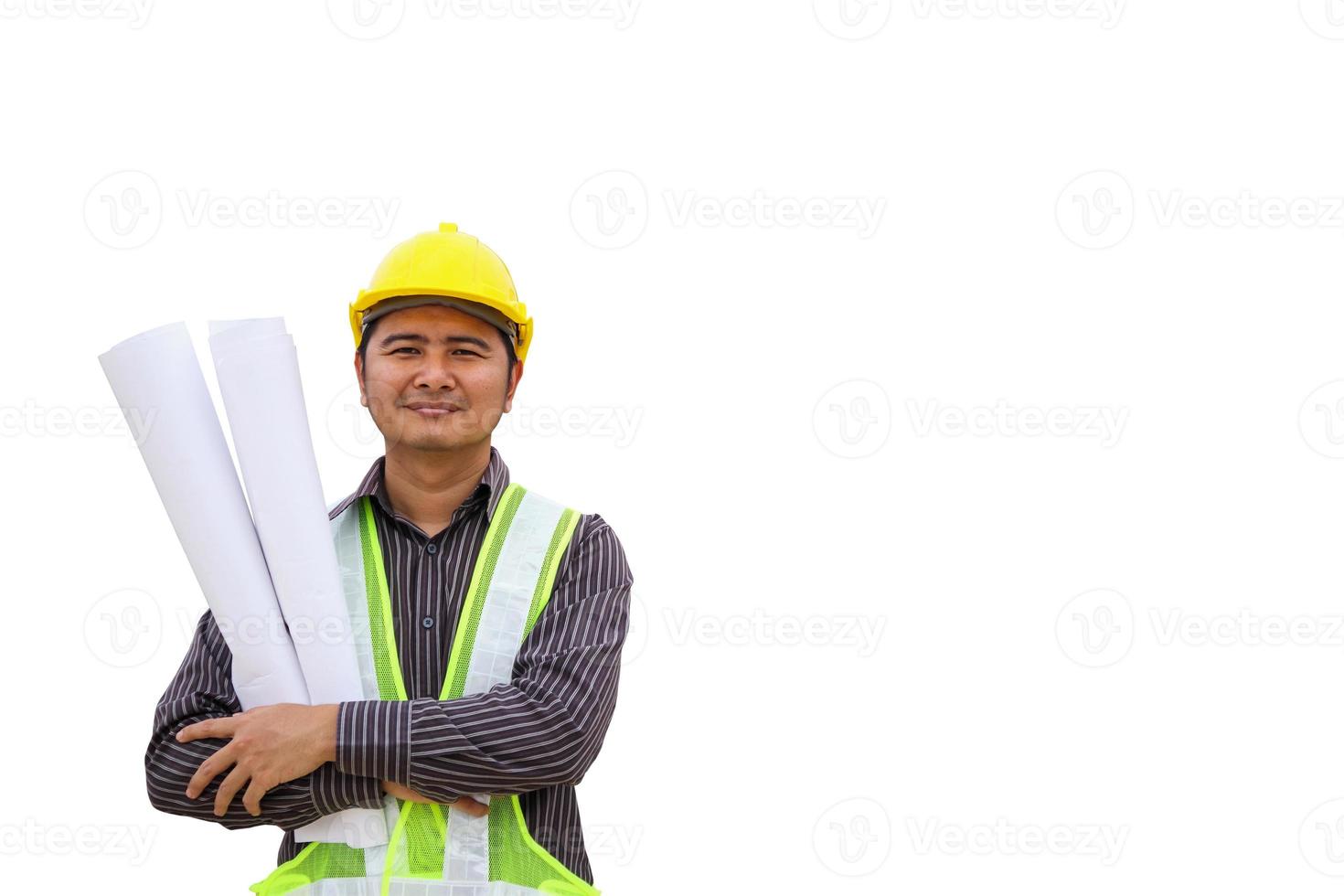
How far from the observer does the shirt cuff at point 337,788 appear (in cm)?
382

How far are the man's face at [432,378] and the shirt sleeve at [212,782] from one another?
933 millimetres

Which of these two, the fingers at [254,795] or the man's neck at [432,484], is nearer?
the fingers at [254,795]

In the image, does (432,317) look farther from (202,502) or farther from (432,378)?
(202,502)

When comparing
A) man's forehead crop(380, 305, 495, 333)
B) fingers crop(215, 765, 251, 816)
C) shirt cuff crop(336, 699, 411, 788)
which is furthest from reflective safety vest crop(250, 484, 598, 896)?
man's forehead crop(380, 305, 495, 333)

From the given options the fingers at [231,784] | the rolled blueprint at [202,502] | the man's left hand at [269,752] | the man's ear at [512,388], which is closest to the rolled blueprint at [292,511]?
the rolled blueprint at [202,502]

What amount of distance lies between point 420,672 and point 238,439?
2.89 ft

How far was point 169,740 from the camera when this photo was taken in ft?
13.0

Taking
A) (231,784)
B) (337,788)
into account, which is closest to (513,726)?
(337,788)

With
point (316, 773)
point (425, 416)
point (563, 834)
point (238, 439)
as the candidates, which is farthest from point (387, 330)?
point (563, 834)

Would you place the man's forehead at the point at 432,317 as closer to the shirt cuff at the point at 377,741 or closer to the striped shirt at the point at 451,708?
the striped shirt at the point at 451,708

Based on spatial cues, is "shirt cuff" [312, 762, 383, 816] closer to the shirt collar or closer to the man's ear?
the shirt collar

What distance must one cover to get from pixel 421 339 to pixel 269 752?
51.3 inches

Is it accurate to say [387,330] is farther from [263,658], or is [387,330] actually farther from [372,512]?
[263,658]

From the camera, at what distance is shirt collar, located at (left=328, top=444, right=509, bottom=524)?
4316 millimetres
